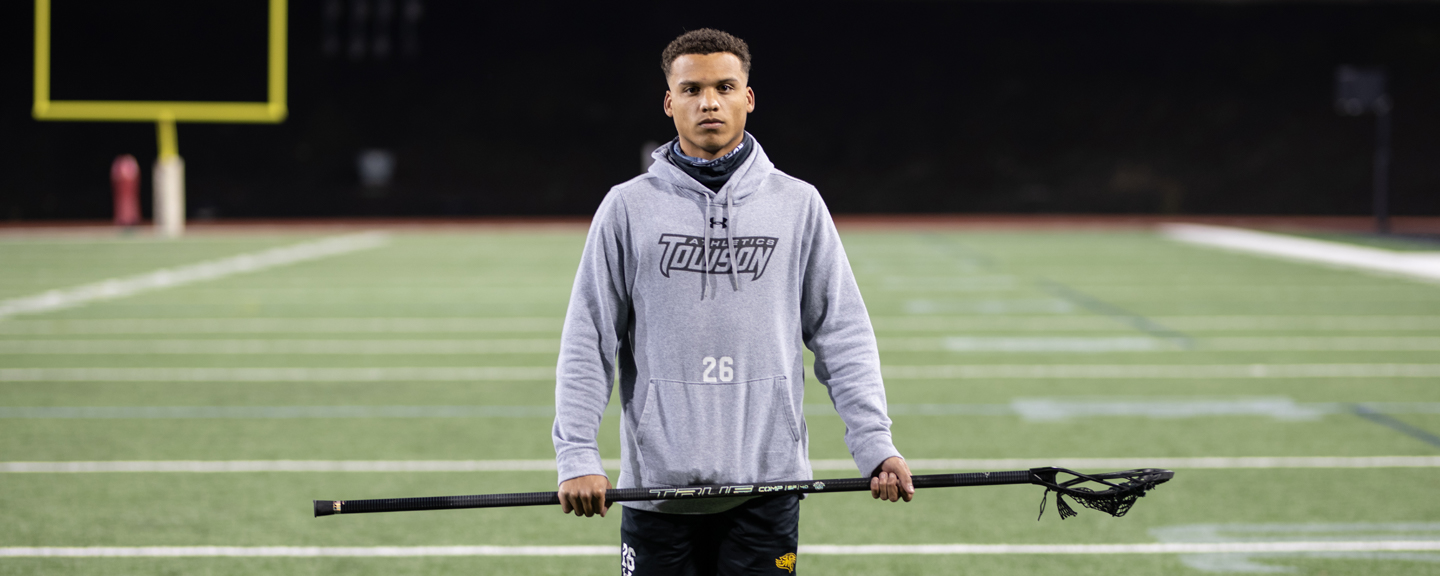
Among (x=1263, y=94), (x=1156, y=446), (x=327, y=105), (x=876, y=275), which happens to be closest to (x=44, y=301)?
(x=876, y=275)

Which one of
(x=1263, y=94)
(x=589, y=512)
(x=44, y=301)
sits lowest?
(x=44, y=301)

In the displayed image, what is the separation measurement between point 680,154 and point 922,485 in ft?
2.18

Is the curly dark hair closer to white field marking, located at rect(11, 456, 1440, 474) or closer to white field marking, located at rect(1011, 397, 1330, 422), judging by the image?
white field marking, located at rect(11, 456, 1440, 474)

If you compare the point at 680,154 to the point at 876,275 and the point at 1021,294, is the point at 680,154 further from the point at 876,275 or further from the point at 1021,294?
the point at 876,275

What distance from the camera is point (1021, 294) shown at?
1346 centimetres

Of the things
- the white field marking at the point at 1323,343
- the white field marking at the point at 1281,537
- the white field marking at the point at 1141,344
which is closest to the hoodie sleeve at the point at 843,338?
the white field marking at the point at 1281,537

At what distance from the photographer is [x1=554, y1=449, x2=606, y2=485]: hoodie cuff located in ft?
7.30

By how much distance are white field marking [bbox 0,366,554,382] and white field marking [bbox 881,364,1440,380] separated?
12.9 inches

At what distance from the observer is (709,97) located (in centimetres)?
223

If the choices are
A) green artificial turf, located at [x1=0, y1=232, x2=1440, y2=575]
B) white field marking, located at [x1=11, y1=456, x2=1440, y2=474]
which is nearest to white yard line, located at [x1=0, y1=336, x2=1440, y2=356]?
green artificial turf, located at [x1=0, y1=232, x2=1440, y2=575]

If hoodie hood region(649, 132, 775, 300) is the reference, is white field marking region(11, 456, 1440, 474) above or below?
below

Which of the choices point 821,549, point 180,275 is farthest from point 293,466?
point 180,275

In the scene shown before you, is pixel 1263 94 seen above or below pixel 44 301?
above

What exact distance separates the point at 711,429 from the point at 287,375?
6.51m
